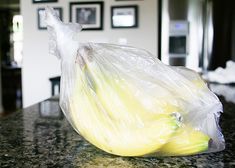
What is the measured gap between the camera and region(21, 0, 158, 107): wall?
3.77 meters

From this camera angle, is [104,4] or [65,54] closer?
[65,54]

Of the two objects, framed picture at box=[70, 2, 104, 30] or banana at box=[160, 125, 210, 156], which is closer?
banana at box=[160, 125, 210, 156]

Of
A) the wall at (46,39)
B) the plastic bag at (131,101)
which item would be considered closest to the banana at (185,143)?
the plastic bag at (131,101)

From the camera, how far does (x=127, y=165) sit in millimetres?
582

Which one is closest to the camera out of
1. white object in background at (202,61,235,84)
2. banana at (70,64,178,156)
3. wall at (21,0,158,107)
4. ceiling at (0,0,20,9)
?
banana at (70,64,178,156)

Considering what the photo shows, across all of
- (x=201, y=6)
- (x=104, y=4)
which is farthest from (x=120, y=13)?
(x=201, y=6)

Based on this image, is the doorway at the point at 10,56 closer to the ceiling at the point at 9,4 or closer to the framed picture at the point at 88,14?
the ceiling at the point at 9,4

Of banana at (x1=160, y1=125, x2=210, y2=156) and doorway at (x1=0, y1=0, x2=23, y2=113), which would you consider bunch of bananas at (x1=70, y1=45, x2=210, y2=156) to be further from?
doorway at (x1=0, y1=0, x2=23, y2=113)

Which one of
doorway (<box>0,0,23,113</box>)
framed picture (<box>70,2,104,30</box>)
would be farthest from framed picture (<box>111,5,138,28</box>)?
doorway (<box>0,0,23,113</box>)

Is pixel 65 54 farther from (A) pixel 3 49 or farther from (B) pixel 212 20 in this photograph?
(A) pixel 3 49

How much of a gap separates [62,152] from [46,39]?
3517mm

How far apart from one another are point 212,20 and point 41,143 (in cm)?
331

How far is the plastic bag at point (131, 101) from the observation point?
1.87ft

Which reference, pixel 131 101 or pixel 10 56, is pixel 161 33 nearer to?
pixel 131 101
